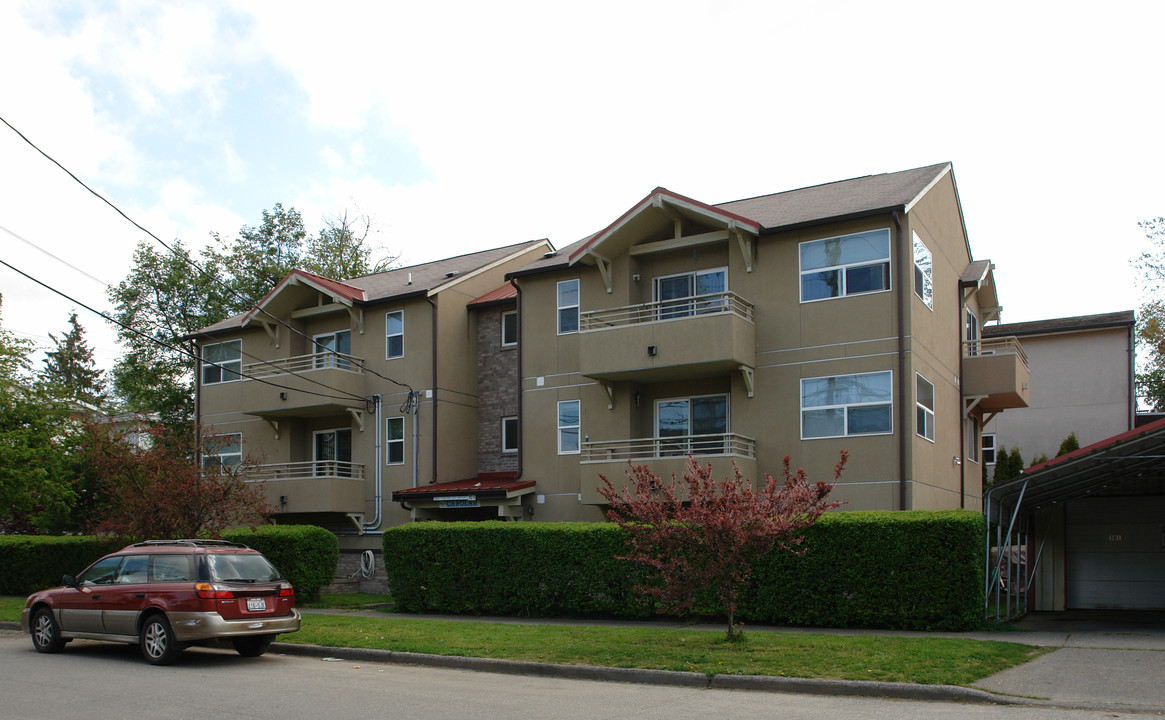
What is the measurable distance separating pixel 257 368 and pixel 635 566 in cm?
1744

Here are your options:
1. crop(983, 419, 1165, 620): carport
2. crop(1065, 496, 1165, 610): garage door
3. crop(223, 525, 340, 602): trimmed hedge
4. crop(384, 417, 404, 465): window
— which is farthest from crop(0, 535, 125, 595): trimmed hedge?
crop(1065, 496, 1165, 610): garage door

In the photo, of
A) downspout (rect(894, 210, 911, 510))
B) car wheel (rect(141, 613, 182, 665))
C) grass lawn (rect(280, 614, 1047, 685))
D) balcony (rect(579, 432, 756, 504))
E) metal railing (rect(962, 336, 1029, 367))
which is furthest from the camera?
metal railing (rect(962, 336, 1029, 367))

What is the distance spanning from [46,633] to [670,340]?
13457 mm

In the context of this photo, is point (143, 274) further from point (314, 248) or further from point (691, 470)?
point (691, 470)

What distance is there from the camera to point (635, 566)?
1848 centimetres

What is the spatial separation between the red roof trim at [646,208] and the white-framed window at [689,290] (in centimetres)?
168

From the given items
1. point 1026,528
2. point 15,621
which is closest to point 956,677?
point 1026,528

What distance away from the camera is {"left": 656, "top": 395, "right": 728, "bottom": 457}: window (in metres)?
23.1

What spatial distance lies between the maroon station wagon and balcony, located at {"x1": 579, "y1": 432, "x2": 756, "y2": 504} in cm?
864

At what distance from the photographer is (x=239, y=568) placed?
14.3 m

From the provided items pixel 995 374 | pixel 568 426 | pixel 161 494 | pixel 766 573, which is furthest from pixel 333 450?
pixel 995 374

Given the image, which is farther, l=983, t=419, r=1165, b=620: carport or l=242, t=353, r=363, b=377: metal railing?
l=242, t=353, r=363, b=377: metal railing

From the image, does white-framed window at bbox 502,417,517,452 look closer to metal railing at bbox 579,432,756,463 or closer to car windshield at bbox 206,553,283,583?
metal railing at bbox 579,432,756,463

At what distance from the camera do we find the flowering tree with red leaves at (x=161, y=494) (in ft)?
67.7
